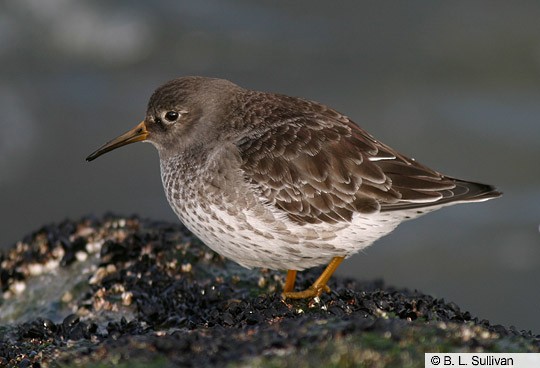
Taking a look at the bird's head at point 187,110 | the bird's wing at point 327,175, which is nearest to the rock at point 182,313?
the bird's wing at point 327,175

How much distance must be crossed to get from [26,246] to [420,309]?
3.91m

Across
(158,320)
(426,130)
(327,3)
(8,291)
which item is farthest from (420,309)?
(327,3)

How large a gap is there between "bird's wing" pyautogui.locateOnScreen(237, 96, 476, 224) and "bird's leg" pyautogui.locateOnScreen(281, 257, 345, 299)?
1.82 ft

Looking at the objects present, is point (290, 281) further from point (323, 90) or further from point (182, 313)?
point (323, 90)

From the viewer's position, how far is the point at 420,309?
18.7ft

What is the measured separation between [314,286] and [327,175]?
35.8 inches

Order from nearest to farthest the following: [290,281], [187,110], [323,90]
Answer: [290,281] < [187,110] < [323,90]

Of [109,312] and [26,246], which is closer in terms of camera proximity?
[109,312]

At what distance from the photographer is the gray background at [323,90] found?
1151 cm

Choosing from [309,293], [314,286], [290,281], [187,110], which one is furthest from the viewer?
[187,110]

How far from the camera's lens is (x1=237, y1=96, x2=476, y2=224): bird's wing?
599 centimetres

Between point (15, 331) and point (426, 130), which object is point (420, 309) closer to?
point (15, 331)

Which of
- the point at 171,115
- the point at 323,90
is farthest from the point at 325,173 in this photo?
the point at 323,90

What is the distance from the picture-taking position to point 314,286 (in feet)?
20.8
